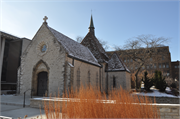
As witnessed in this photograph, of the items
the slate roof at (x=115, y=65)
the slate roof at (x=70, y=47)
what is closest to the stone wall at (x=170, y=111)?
the slate roof at (x=70, y=47)

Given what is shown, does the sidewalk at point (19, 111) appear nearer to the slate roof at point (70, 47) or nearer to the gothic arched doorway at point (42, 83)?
the gothic arched doorway at point (42, 83)

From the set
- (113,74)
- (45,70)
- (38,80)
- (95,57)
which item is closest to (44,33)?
(45,70)

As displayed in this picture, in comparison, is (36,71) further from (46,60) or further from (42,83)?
(46,60)

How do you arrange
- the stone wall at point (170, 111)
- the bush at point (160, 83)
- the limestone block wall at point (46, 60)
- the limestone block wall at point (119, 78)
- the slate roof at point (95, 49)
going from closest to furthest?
the stone wall at point (170, 111)
the limestone block wall at point (46, 60)
the limestone block wall at point (119, 78)
the bush at point (160, 83)
the slate roof at point (95, 49)

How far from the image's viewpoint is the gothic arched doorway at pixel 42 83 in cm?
1490

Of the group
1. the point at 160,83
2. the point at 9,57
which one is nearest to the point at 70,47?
the point at 160,83

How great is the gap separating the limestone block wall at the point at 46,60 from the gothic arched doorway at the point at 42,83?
2.30 feet

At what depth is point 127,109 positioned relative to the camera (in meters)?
3.95

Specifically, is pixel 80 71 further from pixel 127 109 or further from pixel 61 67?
pixel 127 109

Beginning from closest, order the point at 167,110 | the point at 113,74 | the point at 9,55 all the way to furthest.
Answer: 1. the point at 167,110
2. the point at 113,74
3. the point at 9,55

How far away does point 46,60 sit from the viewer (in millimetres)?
14883

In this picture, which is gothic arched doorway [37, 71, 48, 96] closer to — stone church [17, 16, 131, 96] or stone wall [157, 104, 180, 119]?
stone church [17, 16, 131, 96]

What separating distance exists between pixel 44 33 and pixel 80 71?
613 cm

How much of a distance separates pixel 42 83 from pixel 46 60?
2.67 meters
